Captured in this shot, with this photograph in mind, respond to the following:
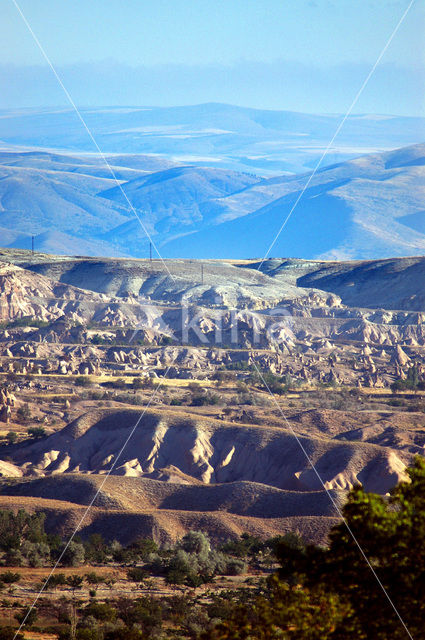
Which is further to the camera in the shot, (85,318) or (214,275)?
(214,275)

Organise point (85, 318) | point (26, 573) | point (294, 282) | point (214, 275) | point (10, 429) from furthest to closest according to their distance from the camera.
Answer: point (294, 282) → point (214, 275) → point (85, 318) → point (10, 429) → point (26, 573)

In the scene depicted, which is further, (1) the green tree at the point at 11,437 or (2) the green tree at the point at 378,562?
(1) the green tree at the point at 11,437

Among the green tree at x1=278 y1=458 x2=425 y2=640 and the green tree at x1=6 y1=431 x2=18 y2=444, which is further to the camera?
the green tree at x1=6 y1=431 x2=18 y2=444

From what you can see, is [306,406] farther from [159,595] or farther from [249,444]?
[159,595]

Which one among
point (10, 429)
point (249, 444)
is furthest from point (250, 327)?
point (249, 444)

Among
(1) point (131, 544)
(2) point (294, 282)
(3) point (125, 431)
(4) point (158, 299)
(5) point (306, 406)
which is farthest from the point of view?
(2) point (294, 282)

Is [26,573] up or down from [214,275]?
up

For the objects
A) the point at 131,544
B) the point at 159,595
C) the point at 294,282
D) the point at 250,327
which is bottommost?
the point at 294,282

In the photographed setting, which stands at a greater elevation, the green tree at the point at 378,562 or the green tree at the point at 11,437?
the green tree at the point at 378,562

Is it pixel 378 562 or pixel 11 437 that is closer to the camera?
pixel 378 562

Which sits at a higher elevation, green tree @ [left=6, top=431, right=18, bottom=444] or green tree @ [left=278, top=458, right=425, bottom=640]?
green tree @ [left=278, top=458, right=425, bottom=640]

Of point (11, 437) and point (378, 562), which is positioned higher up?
point (378, 562)
